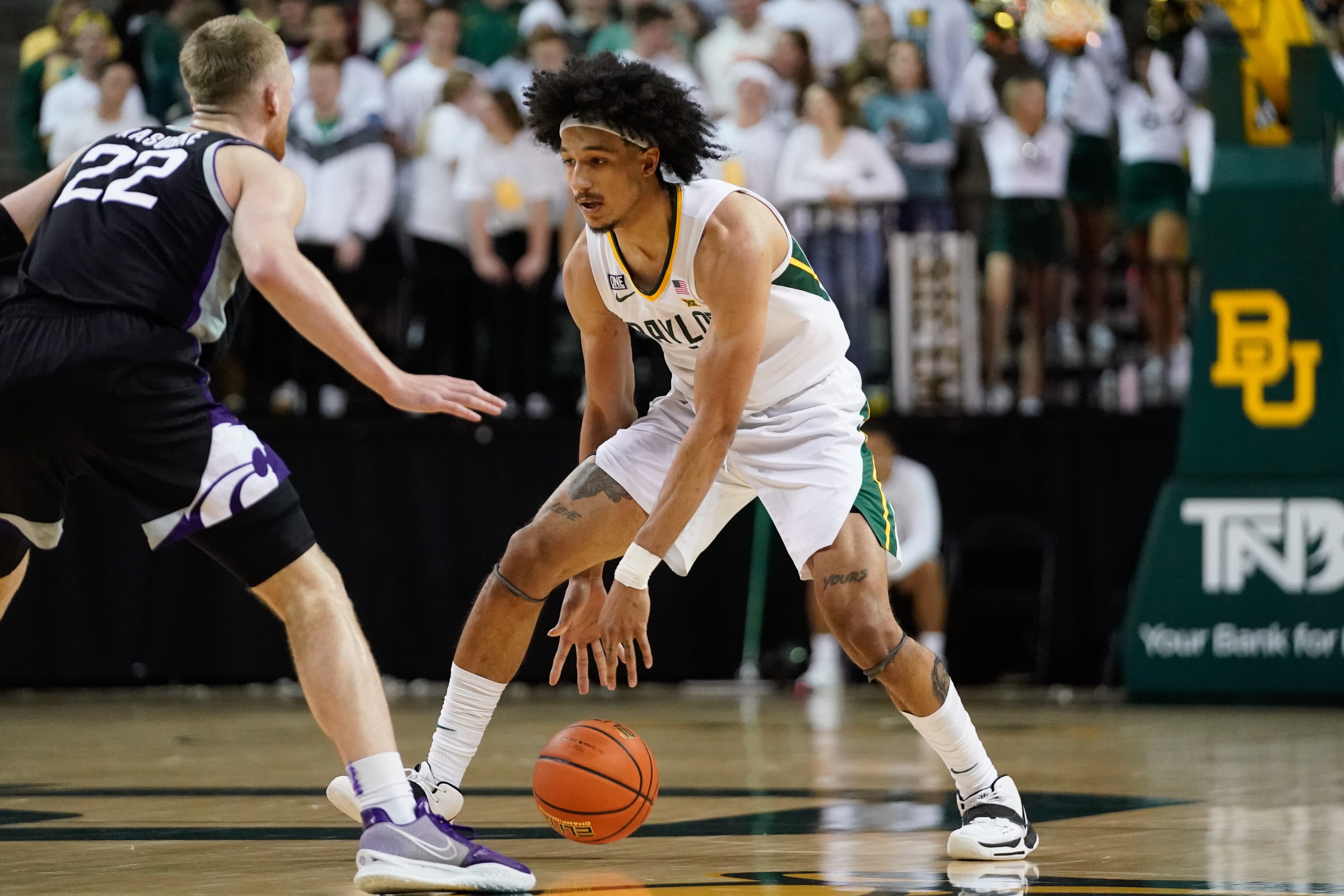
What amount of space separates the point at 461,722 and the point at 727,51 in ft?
27.2

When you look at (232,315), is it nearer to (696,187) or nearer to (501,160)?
(696,187)

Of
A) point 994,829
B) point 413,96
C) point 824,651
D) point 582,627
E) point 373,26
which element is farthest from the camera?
point 373,26

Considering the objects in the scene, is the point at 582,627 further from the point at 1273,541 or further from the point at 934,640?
the point at 934,640

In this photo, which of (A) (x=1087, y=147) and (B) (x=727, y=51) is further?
(B) (x=727, y=51)

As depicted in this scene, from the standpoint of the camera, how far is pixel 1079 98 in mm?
12172

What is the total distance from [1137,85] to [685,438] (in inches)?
317

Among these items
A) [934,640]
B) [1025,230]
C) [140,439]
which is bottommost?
[934,640]

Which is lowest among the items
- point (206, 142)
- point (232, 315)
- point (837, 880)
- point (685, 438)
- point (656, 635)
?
point (656, 635)

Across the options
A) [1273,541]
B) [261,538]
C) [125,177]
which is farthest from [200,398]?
[1273,541]

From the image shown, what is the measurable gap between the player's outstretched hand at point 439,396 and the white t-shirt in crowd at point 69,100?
30.1ft

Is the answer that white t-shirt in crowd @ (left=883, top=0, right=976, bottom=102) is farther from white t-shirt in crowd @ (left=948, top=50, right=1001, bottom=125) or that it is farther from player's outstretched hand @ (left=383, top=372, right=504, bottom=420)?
player's outstretched hand @ (left=383, top=372, right=504, bottom=420)

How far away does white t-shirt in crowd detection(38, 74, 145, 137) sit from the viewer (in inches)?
505

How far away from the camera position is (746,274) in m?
5.03

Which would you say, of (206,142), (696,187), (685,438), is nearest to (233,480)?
(206,142)
